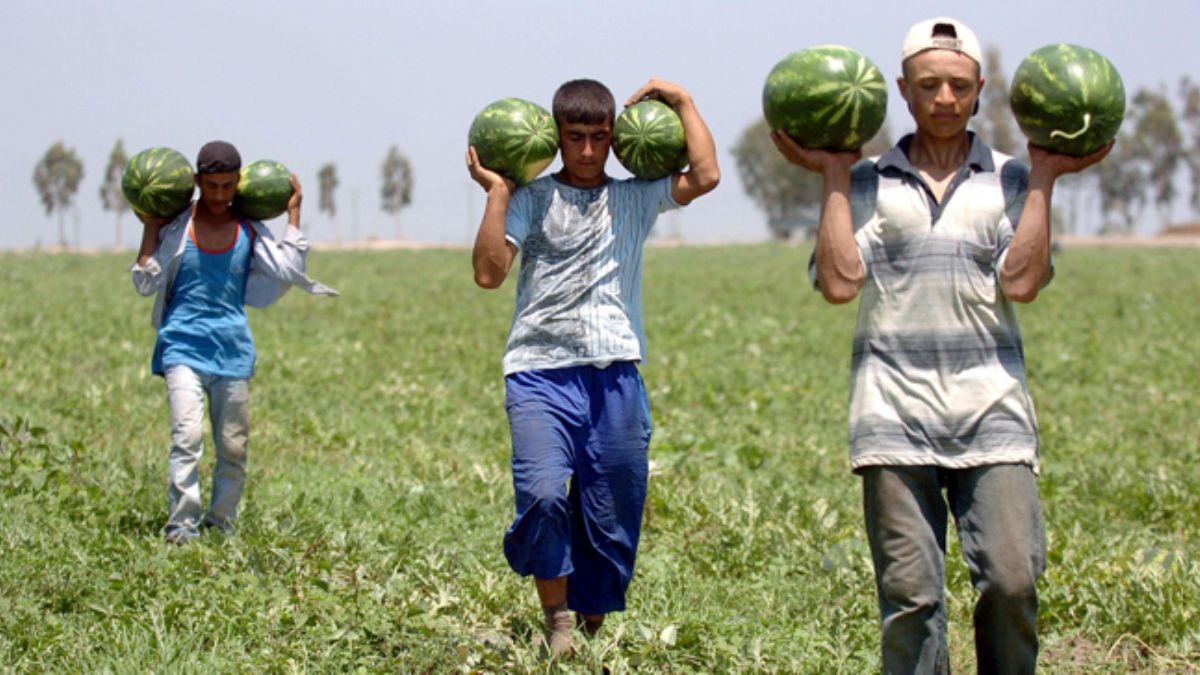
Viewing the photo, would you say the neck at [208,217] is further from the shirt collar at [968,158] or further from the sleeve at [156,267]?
the shirt collar at [968,158]

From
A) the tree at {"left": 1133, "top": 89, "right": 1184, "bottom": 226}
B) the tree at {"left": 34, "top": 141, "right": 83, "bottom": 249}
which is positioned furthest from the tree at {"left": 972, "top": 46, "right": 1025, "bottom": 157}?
the tree at {"left": 34, "top": 141, "right": 83, "bottom": 249}

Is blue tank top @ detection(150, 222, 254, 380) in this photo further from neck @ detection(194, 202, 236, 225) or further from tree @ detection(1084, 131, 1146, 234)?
tree @ detection(1084, 131, 1146, 234)

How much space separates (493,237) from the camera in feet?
15.2

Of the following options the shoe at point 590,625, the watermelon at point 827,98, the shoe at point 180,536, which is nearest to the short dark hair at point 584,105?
the watermelon at point 827,98

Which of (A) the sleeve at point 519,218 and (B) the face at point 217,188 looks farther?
(B) the face at point 217,188

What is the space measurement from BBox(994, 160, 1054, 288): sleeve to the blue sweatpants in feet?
4.76

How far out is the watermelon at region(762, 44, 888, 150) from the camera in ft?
13.4

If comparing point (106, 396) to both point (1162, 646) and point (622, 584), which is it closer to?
point (622, 584)

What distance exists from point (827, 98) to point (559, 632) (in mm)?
2075

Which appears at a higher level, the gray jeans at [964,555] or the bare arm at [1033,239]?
the bare arm at [1033,239]

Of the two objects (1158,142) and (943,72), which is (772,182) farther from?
(943,72)

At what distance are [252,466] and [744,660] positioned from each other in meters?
4.49

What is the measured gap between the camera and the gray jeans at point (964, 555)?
396 cm

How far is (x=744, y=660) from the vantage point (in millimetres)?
4766
